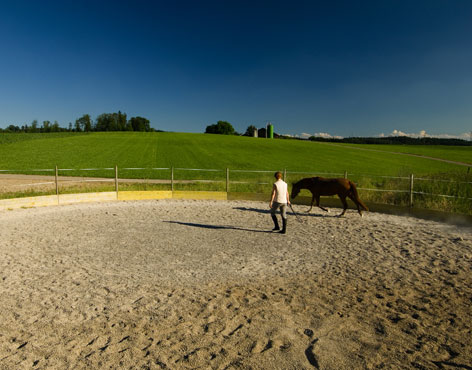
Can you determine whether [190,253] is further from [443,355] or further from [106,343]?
[443,355]

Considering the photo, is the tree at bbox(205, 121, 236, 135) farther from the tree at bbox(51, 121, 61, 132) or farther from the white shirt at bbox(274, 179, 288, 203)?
the white shirt at bbox(274, 179, 288, 203)

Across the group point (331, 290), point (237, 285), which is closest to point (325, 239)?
point (331, 290)

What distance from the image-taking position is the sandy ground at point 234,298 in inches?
151

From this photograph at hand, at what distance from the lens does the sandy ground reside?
383 cm

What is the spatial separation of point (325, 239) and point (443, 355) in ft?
17.7

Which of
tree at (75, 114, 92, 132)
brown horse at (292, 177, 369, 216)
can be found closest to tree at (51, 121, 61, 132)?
tree at (75, 114, 92, 132)

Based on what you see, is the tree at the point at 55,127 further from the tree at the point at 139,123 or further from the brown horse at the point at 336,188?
the brown horse at the point at 336,188

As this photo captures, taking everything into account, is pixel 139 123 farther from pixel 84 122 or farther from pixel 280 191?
pixel 280 191

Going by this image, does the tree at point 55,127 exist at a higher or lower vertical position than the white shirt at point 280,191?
higher

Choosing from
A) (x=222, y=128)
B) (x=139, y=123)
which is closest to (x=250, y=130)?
(x=222, y=128)

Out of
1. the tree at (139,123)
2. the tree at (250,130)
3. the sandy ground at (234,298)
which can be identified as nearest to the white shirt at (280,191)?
the sandy ground at (234,298)

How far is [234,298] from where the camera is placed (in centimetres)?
530

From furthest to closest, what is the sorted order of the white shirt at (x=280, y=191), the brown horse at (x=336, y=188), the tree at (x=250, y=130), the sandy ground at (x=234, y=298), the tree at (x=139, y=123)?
the tree at (x=139, y=123) < the tree at (x=250, y=130) < the brown horse at (x=336, y=188) < the white shirt at (x=280, y=191) < the sandy ground at (x=234, y=298)

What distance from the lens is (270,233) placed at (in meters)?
9.85
